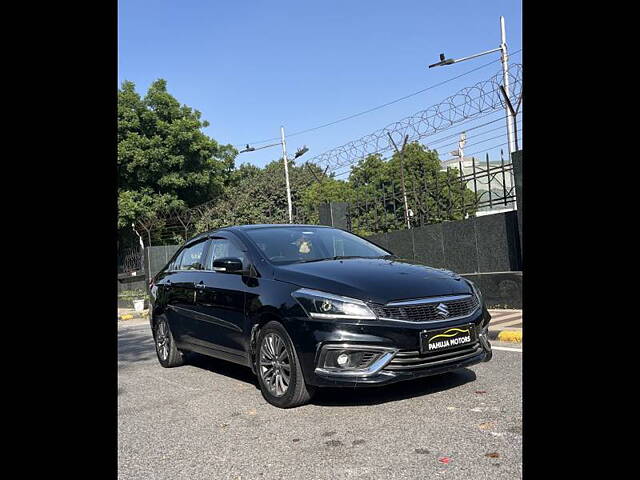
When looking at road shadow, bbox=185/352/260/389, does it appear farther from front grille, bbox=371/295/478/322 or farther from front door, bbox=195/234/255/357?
front grille, bbox=371/295/478/322

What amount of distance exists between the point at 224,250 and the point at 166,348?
174cm

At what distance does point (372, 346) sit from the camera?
4.13m

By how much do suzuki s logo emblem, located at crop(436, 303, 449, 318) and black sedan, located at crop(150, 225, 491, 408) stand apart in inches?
0.5

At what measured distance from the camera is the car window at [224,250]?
17.9ft

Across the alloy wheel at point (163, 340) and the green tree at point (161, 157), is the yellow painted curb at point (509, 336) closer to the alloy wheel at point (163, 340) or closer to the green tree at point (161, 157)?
the alloy wheel at point (163, 340)

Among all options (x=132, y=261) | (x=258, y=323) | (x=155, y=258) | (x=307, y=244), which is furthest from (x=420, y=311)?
(x=132, y=261)

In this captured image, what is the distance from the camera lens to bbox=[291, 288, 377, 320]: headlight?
420 centimetres

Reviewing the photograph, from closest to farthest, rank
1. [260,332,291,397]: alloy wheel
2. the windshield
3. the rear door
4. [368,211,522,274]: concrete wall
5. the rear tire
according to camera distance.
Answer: [260,332,291,397]: alloy wheel < the windshield < the rear door < the rear tire < [368,211,522,274]: concrete wall

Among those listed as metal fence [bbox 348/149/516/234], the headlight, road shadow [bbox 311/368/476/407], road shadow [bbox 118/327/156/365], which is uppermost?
metal fence [bbox 348/149/516/234]

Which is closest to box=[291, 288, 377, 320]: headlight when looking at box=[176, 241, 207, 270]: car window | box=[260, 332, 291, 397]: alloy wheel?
box=[260, 332, 291, 397]: alloy wheel

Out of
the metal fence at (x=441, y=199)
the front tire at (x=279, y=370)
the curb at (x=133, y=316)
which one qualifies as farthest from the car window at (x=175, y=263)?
the curb at (x=133, y=316)
